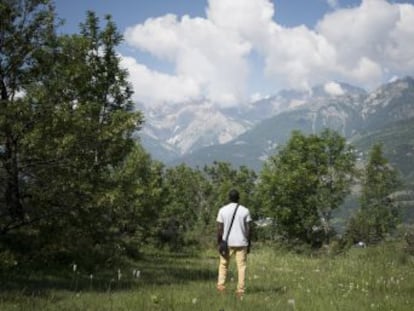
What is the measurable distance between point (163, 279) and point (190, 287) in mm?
2558

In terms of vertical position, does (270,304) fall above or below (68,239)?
below

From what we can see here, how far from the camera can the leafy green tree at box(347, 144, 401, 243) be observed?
273 feet

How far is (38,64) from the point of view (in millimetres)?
15719

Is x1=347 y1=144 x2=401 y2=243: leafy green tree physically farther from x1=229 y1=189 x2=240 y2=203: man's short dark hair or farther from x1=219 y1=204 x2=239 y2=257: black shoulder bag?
x1=219 y1=204 x2=239 y2=257: black shoulder bag

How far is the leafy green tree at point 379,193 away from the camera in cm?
8316

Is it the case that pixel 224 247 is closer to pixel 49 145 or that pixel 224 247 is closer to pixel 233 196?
pixel 233 196

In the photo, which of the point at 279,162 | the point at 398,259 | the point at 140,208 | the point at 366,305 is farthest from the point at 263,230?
the point at 366,305

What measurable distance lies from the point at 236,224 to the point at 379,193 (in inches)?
3088

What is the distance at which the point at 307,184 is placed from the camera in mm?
64250

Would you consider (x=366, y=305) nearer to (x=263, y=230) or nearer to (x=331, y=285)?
(x=331, y=285)

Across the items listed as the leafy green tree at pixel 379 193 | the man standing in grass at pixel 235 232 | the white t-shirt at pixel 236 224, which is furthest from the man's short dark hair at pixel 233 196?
the leafy green tree at pixel 379 193

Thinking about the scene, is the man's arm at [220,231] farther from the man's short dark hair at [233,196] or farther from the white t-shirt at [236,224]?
the man's short dark hair at [233,196]

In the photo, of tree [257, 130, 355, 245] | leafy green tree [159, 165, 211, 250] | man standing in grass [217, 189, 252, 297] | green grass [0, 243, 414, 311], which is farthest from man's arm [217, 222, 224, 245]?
leafy green tree [159, 165, 211, 250]

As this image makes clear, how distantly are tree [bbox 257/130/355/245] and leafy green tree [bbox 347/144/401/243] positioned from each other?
619 inches
